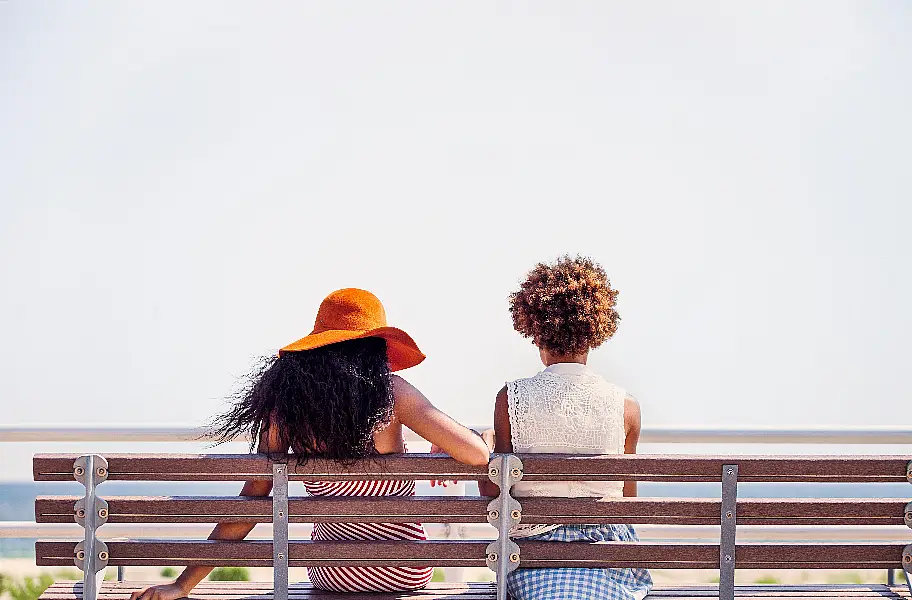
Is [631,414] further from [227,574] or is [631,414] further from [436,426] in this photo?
[227,574]

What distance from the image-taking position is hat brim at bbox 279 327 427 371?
3146mm

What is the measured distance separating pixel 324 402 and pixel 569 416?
0.75m

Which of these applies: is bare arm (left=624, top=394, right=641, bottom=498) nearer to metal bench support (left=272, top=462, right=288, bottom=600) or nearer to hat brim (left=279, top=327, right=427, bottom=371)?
hat brim (left=279, top=327, right=427, bottom=371)

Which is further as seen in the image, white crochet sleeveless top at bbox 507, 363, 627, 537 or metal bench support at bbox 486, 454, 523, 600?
white crochet sleeveless top at bbox 507, 363, 627, 537

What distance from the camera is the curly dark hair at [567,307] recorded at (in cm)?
336

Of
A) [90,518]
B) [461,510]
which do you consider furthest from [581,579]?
[90,518]

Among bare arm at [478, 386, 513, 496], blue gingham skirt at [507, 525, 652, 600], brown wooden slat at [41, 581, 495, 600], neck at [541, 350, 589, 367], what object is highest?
neck at [541, 350, 589, 367]

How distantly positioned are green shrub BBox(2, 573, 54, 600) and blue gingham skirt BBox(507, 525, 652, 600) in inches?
103

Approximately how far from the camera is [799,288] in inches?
2379

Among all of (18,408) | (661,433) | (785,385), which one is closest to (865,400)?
(785,385)

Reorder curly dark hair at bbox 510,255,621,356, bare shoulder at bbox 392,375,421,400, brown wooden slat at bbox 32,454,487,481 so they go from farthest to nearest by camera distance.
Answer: curly dark hair at bbox 510,255,621,356
bare shoulder at bbox 392,375,421,400
brown wooden slat at bbox 32,454,487,481

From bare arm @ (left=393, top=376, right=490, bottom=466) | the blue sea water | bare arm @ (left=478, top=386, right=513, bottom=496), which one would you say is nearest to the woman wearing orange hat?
bare arm @ (left=393, top=376, right=490, bottom=466)

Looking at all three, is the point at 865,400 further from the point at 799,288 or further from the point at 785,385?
the point at 799,288

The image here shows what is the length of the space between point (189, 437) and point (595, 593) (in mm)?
1809
